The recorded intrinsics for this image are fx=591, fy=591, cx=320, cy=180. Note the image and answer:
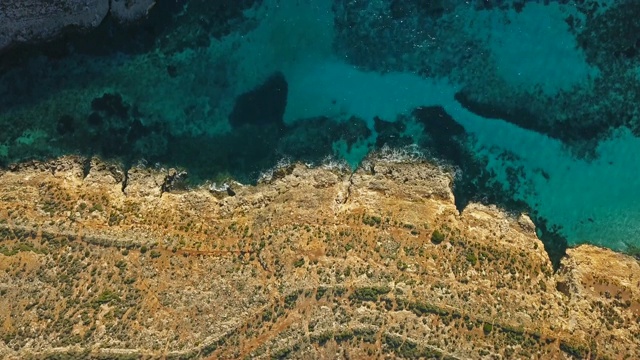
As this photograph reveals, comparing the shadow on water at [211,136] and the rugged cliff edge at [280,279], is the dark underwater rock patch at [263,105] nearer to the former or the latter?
the shadow on water at [211,136]

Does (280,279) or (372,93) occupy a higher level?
(372,93)

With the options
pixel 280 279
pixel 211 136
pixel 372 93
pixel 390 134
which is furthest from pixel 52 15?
pixel 390 134

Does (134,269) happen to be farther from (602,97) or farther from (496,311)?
(602,97)

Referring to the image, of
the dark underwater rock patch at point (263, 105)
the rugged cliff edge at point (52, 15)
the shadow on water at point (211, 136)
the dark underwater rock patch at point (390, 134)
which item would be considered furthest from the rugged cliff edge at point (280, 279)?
the rugged cliff edge at point (52, 15)

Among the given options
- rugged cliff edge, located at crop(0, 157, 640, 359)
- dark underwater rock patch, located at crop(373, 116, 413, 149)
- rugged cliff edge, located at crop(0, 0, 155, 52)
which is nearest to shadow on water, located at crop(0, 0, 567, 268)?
dark underwater rock patch, located at crop(373, 116, 413, 149)

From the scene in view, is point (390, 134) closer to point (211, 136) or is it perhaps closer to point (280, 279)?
point (211, 136)
